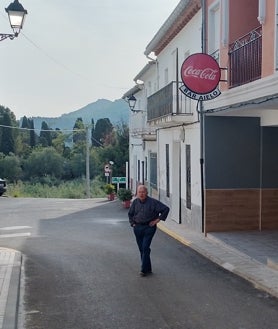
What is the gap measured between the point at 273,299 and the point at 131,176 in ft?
88.9

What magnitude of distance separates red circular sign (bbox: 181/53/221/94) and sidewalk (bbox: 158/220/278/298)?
3.34 meters

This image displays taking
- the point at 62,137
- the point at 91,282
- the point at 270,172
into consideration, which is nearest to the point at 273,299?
the point at 91,282

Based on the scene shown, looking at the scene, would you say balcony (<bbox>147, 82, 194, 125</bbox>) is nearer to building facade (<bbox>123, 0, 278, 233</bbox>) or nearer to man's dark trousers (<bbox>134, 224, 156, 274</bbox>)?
building facade (<bbox>123, 0, 278, 233</bbox>)

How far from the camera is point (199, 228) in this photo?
13367 millimetres

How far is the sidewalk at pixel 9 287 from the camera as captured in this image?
5.73m

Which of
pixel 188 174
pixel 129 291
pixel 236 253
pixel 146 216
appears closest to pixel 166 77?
pixel 188 174

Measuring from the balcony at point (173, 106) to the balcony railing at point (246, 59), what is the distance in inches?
129

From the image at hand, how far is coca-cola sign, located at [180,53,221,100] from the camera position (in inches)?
419

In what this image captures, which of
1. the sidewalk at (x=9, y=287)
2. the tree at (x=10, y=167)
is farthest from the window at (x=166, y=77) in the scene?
the tree at (x=10, y=167)

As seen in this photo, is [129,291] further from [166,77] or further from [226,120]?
[166,77]

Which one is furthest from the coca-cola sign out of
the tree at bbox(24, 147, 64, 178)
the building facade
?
the tree at bbox(24, 147, 64, 178)

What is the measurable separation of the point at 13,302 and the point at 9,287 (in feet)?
2.76

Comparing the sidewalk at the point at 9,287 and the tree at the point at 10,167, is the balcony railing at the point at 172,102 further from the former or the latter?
the tree at the point at 10,167

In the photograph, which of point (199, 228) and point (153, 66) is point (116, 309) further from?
point (153, 66)
